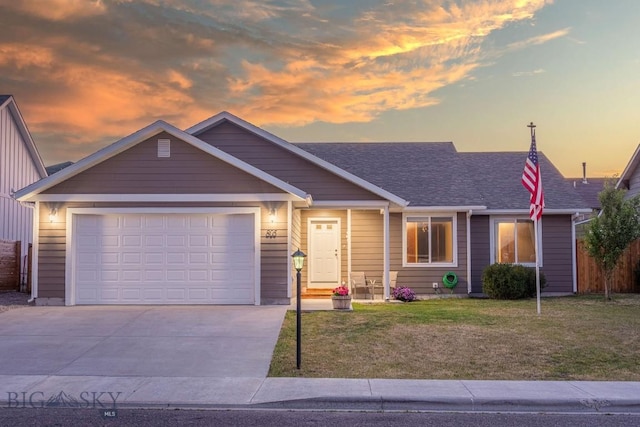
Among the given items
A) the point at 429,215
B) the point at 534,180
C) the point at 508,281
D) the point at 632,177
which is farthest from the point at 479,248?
the point at 632,177

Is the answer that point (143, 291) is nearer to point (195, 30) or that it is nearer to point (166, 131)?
point (166, 131)

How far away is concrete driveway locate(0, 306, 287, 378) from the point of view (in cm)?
966

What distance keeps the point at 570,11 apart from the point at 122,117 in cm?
1519

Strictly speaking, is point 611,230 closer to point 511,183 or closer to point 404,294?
point 511,183

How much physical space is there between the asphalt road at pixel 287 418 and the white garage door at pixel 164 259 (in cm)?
818

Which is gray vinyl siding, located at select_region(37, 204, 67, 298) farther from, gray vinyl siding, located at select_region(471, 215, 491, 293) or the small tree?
the small tree

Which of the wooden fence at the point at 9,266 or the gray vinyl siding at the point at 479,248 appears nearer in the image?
the gray vinyl siding at the point at 479,248

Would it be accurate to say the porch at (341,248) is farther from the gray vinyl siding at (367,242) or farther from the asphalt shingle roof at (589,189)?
the asphalt shingle roof at (589,189)

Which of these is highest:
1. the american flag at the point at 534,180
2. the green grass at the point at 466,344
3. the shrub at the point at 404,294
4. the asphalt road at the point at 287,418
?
the american flag at the point at 534,180

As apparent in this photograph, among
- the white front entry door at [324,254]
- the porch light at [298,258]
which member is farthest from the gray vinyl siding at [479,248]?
the porch light at [298,258]

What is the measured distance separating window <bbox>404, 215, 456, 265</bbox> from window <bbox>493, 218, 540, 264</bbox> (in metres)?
1.71

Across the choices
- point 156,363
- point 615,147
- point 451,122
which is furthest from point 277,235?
point 615,147

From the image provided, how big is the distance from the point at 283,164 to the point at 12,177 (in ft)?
44.1

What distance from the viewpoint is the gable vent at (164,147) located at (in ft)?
51.7
